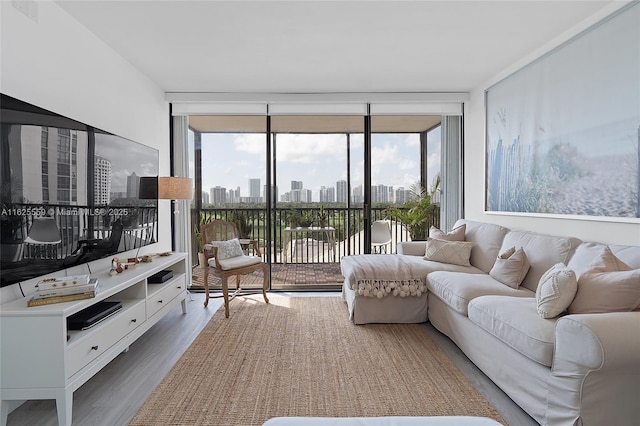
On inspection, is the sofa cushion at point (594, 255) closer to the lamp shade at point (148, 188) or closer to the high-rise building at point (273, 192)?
the high-rise building at point (273, 192)

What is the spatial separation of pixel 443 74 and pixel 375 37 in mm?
1311

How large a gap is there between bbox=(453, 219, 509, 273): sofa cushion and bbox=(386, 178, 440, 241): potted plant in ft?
3.92

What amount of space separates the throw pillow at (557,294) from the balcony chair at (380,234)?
2889 millimetres

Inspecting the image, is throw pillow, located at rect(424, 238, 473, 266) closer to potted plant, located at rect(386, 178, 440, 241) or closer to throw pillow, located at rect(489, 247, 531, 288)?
throw pillow, located at rect(489, 247, 531, 288)

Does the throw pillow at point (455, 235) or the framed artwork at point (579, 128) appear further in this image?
the throw pillow at point (455, 235)

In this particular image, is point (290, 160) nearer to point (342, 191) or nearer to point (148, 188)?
point (342, 191)

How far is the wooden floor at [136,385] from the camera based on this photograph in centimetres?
192

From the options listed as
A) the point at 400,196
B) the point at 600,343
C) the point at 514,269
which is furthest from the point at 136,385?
the point at 400,196

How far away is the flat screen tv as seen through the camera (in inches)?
75.2

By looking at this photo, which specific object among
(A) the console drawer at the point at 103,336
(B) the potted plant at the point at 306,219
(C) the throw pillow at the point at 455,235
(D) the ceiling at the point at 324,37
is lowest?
(A) the console drawer at the point at 103,336

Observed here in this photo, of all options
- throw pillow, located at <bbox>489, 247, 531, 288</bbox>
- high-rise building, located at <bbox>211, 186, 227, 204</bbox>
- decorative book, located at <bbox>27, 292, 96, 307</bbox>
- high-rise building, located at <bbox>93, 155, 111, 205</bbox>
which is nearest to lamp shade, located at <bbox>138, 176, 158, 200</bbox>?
high-rise building, located at <bbox>93, 155, 111, 205</bbox>

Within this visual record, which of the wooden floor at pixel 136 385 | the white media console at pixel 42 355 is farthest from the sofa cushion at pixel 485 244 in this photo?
the white media console at pixel 42 355

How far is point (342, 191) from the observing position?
4.87 meters

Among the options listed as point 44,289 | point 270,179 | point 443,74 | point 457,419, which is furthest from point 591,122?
point 44,289
